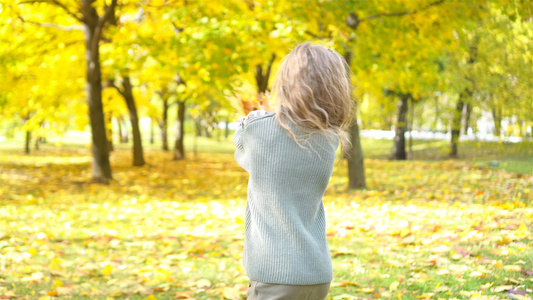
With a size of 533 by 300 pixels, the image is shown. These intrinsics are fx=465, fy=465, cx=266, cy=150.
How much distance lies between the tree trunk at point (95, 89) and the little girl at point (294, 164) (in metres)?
11.0

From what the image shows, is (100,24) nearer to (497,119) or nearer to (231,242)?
(231,242)

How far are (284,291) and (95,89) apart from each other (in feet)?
38.2

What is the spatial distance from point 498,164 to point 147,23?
11.8 m

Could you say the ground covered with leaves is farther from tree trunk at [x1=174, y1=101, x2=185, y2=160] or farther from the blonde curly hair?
tree trunk at [x1=174, y1=101, x2=185, y2=160]

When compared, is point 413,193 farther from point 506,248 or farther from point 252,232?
point 252,232

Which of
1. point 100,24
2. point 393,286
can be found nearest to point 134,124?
point 100,24

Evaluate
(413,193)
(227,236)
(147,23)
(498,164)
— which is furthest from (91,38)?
(498,164)

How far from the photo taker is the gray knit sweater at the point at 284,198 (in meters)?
1.79

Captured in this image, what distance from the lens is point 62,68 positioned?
601 inches

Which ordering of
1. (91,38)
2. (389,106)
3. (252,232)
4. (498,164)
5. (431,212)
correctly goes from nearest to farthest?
(252,232)
(431,212)
(91,38)
(498,164)
(389,106)

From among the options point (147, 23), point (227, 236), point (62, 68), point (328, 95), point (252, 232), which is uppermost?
point (147, 23)

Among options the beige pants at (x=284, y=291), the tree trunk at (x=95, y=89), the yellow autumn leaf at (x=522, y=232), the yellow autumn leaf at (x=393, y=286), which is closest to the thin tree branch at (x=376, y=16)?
the yellow autumn leaf at (x=522, y=232)

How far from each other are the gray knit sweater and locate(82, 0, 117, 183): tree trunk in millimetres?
11056

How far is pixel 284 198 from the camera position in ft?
5.88
